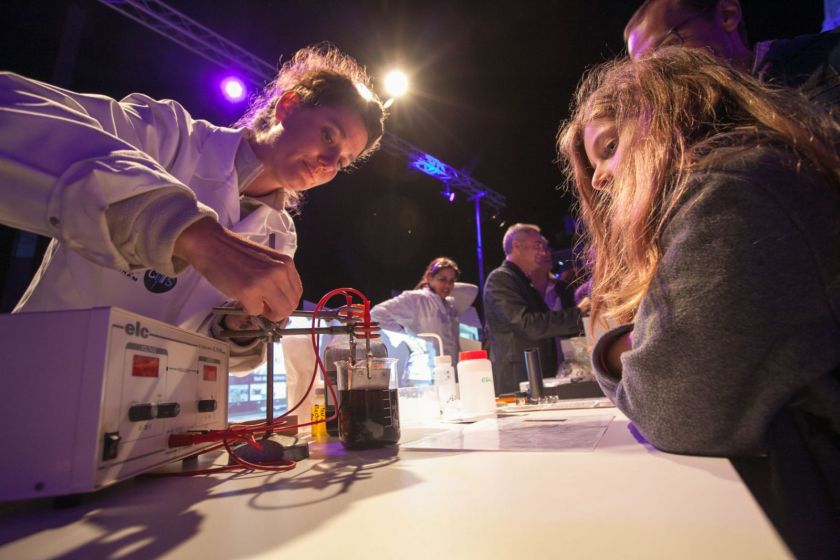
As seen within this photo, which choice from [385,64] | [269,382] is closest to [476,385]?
[269,382]

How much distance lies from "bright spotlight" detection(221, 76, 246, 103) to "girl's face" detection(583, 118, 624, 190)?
3304 millimetres

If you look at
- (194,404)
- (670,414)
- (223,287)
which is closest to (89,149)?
(223,287)

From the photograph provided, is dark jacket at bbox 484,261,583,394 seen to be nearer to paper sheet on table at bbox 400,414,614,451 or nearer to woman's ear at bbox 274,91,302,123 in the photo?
paper sheet on table at bbox 400,414,614,451

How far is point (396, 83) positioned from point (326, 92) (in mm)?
2803

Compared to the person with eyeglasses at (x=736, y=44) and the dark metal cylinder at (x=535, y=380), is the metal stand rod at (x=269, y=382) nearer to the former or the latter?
the person with eyeglasses at (x=736, y=44)

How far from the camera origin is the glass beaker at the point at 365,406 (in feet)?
2.24

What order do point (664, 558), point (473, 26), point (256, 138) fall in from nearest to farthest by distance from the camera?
point (664, 558)
point (256, 138)
point (473, 26)

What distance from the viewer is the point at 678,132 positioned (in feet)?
1.92

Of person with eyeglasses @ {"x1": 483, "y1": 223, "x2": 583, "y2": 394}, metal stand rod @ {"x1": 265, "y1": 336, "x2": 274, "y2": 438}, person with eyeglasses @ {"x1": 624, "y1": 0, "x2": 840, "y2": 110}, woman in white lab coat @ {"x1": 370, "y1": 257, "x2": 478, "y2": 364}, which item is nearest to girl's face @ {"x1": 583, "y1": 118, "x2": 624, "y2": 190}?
person with eyeglasses @ {"x1": 624, "y1": 0, "x2": 840, "y2": 110}

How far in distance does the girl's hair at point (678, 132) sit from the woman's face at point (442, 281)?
2.69 metres

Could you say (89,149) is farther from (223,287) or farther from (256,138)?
(256,138)

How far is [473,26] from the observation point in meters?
3.01

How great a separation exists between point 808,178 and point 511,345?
2056 millimetres

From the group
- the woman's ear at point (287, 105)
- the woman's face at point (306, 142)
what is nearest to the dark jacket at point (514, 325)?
the woman's face at point (306, 142)
